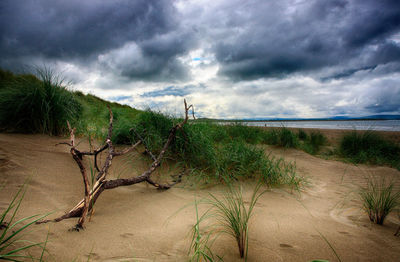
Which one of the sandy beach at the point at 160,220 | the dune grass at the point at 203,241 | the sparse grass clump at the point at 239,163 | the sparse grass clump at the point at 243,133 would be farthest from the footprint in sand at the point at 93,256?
the sparse grass clump at the point at 243,133

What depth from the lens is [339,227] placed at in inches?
77.7

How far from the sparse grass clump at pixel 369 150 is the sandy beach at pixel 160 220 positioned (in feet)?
9.54

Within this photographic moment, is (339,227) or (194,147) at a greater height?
(194,147)

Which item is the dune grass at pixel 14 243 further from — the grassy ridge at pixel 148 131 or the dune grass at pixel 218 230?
the grassy ridge at pixel 148 131

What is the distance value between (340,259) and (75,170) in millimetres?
3199

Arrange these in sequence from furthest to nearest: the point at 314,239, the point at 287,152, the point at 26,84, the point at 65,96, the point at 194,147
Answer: the point at 287,152 < the point at 65,96 < the point at 26,84 < the point at 194,147 < the point at 314,239

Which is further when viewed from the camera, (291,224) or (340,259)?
(291,224)

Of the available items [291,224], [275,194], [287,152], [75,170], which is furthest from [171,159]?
[287,152]

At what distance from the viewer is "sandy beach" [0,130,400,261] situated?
1.47 m

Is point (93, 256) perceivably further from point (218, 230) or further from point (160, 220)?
point (218, 230)

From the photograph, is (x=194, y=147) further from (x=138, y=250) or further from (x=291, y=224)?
(x=138, y=250)

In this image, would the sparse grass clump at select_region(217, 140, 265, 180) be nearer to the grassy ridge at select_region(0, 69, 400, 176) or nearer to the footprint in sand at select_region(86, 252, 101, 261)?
the grassy ridge at select_region(0, 69, 400, 176)

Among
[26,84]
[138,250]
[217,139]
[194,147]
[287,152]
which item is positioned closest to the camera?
[138,250]

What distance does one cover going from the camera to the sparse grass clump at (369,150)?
18.2 feet
